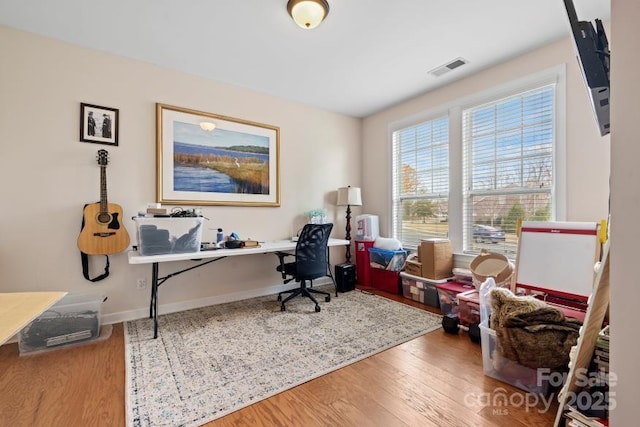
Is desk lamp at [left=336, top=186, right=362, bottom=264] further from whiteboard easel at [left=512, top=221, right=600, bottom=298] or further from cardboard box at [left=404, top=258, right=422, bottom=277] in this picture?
whiteboard easel at [left=512, top=221, right=600, bottom=298]

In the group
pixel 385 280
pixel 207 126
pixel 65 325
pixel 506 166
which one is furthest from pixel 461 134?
pixel 65 325

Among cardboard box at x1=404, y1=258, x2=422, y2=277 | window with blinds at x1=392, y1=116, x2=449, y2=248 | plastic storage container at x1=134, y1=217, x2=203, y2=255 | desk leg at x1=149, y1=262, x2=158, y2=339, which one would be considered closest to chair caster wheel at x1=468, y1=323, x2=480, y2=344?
cardboard box at x1=404, y1=258, x2=422, y2=277

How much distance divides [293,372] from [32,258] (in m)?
2.45

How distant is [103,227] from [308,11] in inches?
100

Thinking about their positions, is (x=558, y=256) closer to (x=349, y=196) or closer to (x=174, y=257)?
(x=349, y=196)

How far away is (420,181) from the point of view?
3.90 meters

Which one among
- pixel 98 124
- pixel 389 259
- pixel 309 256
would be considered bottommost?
pixel 389 259

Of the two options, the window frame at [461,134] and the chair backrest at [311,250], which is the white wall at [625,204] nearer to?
the window frame at [461,134]

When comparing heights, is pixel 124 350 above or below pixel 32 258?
below

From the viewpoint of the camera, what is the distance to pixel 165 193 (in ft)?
9.78

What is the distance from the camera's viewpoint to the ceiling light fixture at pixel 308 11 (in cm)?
200

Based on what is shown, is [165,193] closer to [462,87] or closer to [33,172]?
[33,172]

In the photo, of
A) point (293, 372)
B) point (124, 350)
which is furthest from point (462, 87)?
point (124, 350)

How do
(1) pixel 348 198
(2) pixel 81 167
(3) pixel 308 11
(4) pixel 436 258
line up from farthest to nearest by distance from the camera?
(1) pixel 348 198, (4) pixel 436 258, (2) pixel 81 167, (3) pixel 308 11
